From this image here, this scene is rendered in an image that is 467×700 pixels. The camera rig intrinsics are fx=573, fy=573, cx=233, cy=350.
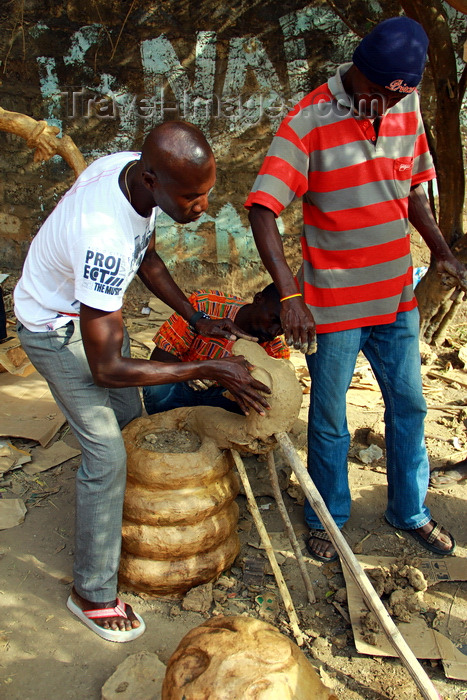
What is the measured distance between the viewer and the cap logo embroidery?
90.5 inches

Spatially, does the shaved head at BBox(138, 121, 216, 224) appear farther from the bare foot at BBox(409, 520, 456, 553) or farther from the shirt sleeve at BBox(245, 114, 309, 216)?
the bare foot at BBox(409, 520, 456, 553)

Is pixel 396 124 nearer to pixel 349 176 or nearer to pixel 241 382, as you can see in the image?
pixel 349 176

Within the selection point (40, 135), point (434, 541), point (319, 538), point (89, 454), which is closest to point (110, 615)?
point (89, 454)

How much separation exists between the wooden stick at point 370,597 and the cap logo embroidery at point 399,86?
1.52 meters

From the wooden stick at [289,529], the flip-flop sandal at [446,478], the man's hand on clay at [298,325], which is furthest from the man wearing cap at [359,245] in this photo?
the flip-flop sandal at [446,478]

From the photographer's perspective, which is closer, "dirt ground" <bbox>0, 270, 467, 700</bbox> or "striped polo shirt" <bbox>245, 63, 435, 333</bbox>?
"dirt ground" <bbox>0, 270, 467, 700</bbox>

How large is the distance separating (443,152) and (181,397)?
3.22m

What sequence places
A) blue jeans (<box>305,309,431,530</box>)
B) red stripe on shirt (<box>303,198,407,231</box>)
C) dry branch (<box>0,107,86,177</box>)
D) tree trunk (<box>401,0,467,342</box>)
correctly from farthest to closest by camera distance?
dry branch (<box>0,107,86,177</box>) → tree trunk (<box>401,0,467,342</box>) → blue jeans (<box>305,309,431,530</box>) → red stripe on shirt (<box>303,198,407,231</box>)

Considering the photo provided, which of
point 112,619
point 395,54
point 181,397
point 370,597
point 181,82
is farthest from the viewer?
point 181,82

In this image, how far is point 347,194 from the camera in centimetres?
256

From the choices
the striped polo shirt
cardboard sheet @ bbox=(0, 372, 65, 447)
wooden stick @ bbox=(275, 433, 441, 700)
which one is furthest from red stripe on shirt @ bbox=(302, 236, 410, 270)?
cardboard sheet @ bbox=(0, 372, 65, 447)

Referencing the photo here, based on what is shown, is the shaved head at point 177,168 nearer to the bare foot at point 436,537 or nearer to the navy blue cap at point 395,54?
the navy blue cap at point 395,54

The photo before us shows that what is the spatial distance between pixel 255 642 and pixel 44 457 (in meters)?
2.44

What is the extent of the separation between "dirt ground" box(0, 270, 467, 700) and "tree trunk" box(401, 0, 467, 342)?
1771 mm
